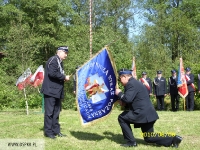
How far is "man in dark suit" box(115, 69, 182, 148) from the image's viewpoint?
21.9 feet

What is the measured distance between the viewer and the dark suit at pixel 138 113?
670 centimetres

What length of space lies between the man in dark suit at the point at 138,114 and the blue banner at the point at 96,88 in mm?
376

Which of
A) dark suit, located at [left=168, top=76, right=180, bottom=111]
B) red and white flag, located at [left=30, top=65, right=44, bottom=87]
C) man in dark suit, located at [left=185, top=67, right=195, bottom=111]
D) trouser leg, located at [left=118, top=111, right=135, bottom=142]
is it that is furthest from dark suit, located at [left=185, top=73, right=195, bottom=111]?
trouser leg, located at [left=118, top=111, right=135, bottom=142]

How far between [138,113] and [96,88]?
1.17 meters

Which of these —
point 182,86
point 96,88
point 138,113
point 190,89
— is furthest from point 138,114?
point 190,89

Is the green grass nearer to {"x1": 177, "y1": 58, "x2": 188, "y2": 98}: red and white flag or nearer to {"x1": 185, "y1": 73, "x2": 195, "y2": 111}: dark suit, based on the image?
{"x1": 177, "y1": 58, "x2": 188, "y2": 98}: red and white flag

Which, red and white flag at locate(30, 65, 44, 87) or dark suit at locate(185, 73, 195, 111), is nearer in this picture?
red and white flag at locate(30, 65, 44, 87)

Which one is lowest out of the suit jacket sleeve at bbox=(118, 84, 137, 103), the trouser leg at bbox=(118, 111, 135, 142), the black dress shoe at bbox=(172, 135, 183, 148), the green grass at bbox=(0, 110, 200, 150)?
the green grass at bbox=(0, 110, 200, 150)

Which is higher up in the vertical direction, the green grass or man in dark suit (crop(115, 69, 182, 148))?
man in dark suit (crop(115, 69, 182, 148))

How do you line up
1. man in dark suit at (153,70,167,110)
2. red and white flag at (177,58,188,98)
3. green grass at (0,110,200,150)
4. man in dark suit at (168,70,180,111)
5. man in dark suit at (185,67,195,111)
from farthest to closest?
1. man in dark suit at (153,70,167,110)
2. man in dark suit at (168,70,180,111)
3. man in dark suit at (185,67,195,111)
4. red and white flag at (177,58,188,98)
5. green grass at (0,110,200,150)

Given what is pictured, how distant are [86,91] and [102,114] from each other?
64 cm

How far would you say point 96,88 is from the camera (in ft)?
23.9

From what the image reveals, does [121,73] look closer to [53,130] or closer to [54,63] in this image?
[54,63]

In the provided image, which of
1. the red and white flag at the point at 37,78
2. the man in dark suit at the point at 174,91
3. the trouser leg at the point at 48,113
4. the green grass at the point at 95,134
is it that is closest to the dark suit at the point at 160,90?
the man in dark suit at the point at 174,91
